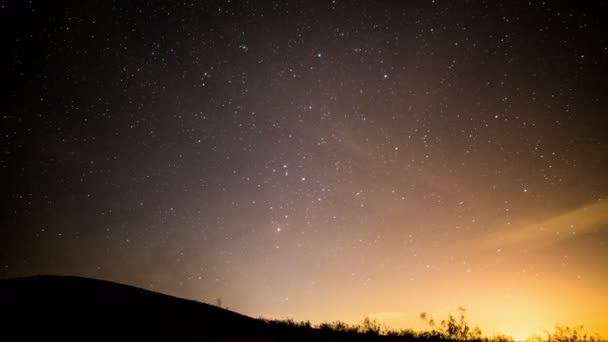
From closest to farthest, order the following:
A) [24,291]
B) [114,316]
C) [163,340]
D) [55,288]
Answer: [163,340], [114,316], [24,291], [55,288]

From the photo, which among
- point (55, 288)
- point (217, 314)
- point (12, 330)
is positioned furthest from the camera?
point (217, 314)

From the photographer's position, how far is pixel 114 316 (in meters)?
6.82

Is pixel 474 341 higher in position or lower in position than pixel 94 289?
lower

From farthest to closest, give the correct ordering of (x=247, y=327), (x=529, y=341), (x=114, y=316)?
(x=529, y=341) < (x=247, y=327) < (x=114, y=316)

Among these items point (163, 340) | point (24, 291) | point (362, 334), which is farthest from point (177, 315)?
point (362, 334)

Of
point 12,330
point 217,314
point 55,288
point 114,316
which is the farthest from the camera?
point 217,314

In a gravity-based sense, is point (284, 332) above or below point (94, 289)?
below

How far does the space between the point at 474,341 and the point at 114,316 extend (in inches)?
398

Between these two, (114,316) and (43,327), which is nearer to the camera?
(43,327)

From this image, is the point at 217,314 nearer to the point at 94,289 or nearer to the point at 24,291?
the point at 94,289

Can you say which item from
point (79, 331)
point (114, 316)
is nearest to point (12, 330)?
point (79, 331)

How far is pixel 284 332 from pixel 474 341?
6.16 meters

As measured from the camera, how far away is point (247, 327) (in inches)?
335

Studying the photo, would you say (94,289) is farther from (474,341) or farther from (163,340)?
(474,341)
